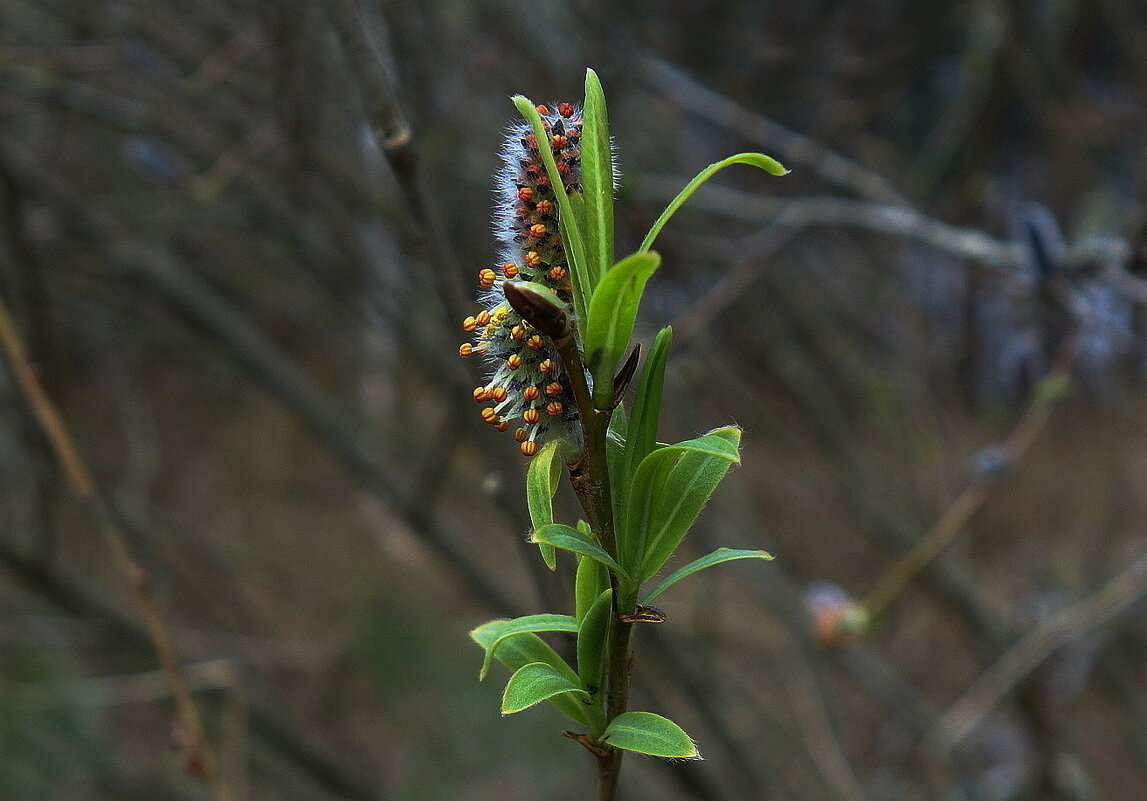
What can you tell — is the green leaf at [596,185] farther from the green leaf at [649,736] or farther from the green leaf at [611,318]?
the green leaf at [649,736]

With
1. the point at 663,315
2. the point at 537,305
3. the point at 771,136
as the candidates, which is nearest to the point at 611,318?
the point at 537,305

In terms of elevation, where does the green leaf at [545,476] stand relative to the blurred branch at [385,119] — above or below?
below

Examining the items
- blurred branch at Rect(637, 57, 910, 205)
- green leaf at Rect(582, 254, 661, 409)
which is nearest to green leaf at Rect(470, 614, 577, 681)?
green leaf at Rect(582, 254, 661, 409)

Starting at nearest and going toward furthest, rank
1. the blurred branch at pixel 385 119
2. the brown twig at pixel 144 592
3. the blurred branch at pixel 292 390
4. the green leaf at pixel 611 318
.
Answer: the green leaf at pixel 611 318, the blurred branch at pixel 385 119, the brown twig at pixel 144 592, the blurred branch at pixel 292 390

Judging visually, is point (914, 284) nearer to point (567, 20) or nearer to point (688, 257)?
point (688, 257)

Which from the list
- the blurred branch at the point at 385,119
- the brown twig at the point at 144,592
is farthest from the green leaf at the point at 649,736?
the brown twig at the point at 144,592

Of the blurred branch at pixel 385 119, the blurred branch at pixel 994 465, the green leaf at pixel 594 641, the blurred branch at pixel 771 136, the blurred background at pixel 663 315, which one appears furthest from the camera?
the blurred background at pixel 663 315

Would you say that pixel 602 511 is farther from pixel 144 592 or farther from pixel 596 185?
pixel 144 592
